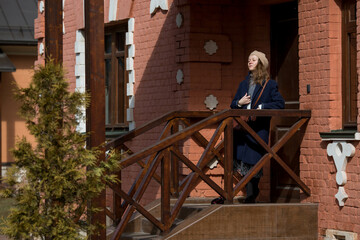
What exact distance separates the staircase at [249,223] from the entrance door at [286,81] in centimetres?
84

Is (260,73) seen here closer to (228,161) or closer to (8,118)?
(228,161)

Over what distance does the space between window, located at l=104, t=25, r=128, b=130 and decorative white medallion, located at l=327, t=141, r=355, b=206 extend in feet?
15.6

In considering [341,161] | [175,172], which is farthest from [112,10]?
[341,161]

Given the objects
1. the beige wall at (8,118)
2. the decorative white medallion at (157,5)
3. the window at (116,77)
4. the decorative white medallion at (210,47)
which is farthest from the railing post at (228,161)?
the beige wall at (8,118)

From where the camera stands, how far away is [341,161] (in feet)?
29.4

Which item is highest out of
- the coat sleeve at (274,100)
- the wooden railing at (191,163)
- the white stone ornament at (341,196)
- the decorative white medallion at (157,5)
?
the decorative white medallion at (157,5)

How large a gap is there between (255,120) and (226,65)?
5.81ft

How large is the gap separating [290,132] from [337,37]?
3.46ft

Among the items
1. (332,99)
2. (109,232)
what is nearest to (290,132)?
(332,99)

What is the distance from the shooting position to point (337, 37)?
923cm

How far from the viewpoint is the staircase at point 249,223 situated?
29.1 feet

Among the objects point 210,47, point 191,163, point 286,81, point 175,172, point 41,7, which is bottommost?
point 175,172

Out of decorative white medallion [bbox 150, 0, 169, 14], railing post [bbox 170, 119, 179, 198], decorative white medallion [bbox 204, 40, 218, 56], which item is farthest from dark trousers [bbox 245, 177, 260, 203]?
decorative white medallion [bbox 150, 0, 169, 14]

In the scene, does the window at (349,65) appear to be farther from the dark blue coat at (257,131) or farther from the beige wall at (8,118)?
the beige wall at (8,118)
